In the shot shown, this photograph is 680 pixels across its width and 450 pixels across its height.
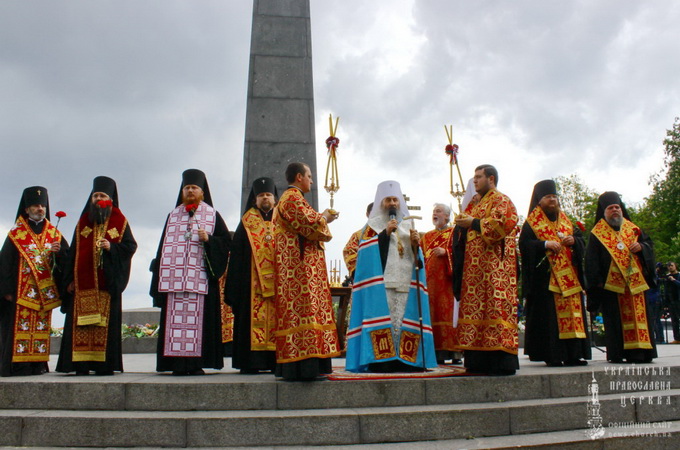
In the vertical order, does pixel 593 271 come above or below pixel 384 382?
above

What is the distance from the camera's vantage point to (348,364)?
6473mm

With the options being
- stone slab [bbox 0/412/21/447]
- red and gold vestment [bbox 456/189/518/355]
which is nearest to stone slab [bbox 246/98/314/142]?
red and gold vestment [bbox 456/189/518/355]

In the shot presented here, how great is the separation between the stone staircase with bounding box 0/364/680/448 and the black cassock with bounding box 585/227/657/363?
160cm

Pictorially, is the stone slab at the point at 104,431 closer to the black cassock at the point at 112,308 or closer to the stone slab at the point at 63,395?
the stone slab at the point at 63,395

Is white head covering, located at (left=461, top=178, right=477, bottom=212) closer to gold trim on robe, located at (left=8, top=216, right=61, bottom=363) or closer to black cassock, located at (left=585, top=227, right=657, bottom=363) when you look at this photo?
black cassock, located at (left=585, top=227, right=657, bottom=363)

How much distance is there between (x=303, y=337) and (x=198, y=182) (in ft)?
8.90

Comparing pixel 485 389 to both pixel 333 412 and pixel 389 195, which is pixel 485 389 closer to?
pixel 333 412

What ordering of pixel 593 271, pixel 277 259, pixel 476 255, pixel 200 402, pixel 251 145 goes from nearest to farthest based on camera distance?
1. pixel 200 402
2. pixel 277 259
3. pixel 476 255
4. pixel 593 271
5. pixel 251 145

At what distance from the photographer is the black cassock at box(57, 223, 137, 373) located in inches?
249

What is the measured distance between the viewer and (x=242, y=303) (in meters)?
6.97

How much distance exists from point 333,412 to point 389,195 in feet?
9.23

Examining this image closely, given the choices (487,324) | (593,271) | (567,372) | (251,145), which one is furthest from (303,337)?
(251,145)

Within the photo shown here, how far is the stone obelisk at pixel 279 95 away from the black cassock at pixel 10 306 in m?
5.19

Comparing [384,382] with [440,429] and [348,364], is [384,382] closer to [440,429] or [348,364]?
[440,429]
